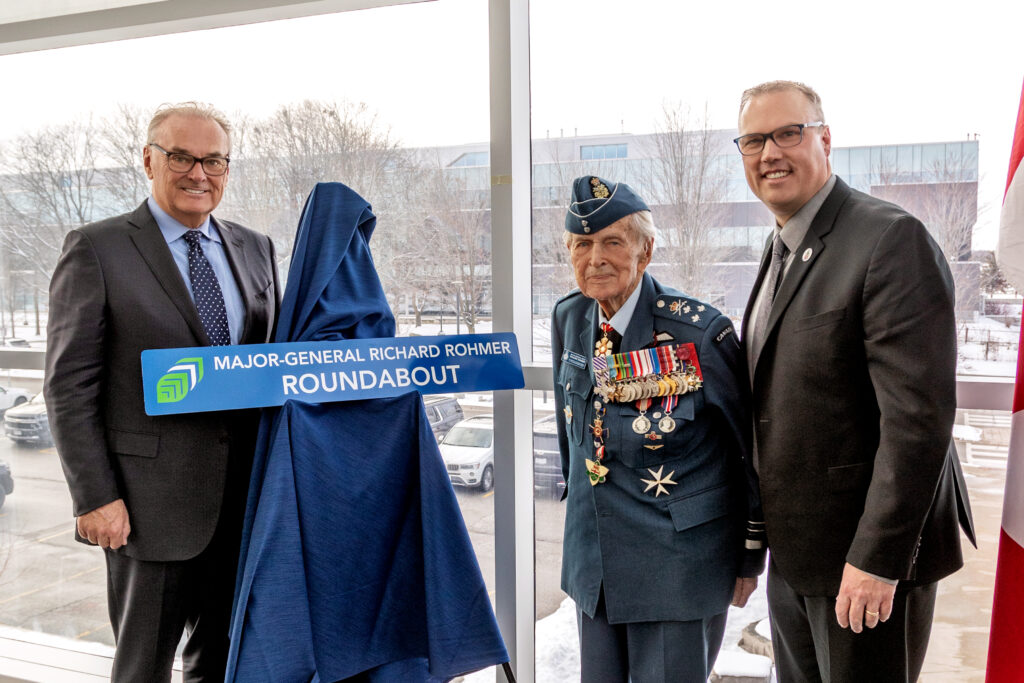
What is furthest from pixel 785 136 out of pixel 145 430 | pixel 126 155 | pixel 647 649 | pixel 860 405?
pixel 126 155

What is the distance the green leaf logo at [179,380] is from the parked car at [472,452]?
94cm

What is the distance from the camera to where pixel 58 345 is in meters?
1.85

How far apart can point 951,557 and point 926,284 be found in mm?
598

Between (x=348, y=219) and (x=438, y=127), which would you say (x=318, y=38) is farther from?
(x=348, y=219)

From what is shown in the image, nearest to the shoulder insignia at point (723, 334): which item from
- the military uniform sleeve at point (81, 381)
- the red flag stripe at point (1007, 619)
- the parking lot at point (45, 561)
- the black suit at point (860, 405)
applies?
the black suit at point (860, 405)

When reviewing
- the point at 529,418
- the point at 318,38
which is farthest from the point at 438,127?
the point at 529,418

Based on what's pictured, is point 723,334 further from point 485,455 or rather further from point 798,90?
point 485,455

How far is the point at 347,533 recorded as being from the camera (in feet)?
5.34

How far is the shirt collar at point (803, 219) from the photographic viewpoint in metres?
1.63

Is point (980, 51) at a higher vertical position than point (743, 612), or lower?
higher

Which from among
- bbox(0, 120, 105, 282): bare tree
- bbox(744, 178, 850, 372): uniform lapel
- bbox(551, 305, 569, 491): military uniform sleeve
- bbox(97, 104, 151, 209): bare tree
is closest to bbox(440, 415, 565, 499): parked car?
bbox(551, 305, 569, 491): military uniform sleeve

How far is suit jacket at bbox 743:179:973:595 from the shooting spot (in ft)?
4.74

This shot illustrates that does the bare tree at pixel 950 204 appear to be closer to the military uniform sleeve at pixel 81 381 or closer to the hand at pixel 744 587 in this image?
the hand at pixel 744 587

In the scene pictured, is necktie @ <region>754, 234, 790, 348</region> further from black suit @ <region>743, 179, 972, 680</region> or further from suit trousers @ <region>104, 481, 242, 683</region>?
suit trousers @ <region>104, 481, 242, 683</region>
